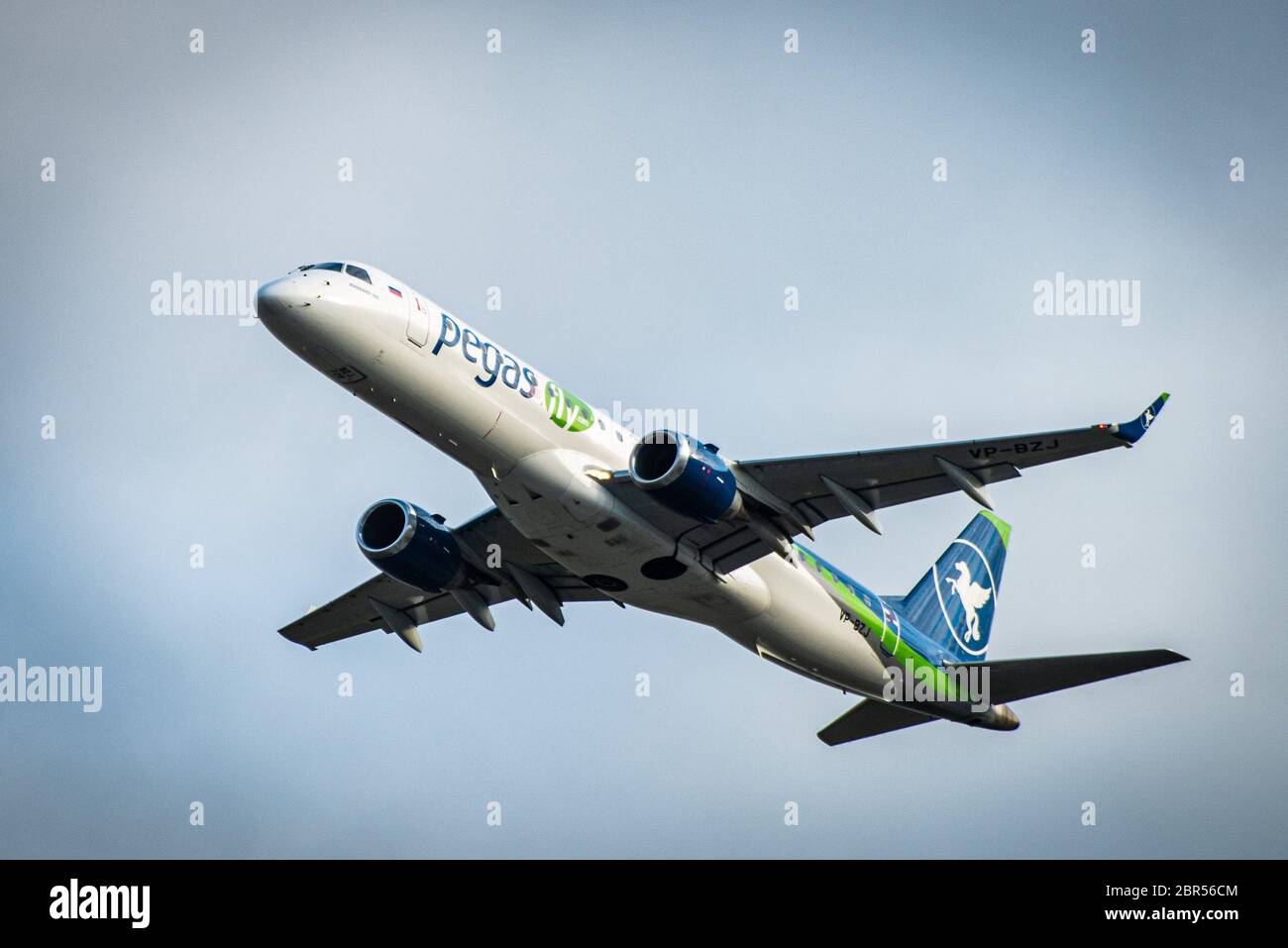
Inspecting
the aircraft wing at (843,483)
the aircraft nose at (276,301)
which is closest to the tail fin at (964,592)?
the aircraft wing at (843,483)

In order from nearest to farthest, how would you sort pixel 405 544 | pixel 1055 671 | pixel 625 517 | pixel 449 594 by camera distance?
pixel 625 517
pixel 405 544
pixel 1055 671
pixel 449 594

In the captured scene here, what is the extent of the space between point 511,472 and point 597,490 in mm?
2087

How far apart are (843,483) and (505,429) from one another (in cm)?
841

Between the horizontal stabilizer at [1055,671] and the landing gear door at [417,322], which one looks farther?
the horizontal stabilizer at [1055,671]

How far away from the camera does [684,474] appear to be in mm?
35219

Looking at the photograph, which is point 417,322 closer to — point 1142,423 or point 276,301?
Answer: point 276,301

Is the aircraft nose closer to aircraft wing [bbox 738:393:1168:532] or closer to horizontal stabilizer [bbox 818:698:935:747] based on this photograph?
aircraft wing [bbox 738:393:1168:532]

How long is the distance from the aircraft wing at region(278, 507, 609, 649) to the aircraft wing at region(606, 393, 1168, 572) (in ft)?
17.1

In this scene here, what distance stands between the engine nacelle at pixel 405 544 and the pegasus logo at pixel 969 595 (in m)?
18.3

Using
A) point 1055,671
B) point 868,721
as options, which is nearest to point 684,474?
point 1055,671

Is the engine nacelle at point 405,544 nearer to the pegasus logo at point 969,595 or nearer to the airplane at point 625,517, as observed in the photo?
the airplane at point 625,517

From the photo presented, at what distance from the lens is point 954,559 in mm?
51438

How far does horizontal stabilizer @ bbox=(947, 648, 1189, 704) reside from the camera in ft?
129

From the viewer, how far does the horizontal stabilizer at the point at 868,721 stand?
150ft
